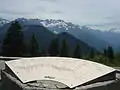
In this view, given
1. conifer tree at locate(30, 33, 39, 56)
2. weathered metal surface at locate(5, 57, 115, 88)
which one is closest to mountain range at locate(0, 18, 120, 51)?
conifer tree at locate(30, 33, 39, 56)

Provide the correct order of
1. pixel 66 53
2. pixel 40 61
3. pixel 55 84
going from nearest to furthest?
pixel 55 84, pixel 40 61, pixel 66 53

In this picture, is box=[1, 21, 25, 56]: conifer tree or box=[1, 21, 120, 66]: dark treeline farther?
box=[1, 21, 25, 56]: conifer tree

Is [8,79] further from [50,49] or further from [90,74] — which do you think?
[50,49]

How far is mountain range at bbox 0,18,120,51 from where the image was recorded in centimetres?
1667

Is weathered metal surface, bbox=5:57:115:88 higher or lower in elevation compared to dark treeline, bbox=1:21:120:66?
higher

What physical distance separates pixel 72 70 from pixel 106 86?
1.98ft

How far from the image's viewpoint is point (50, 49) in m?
14.1

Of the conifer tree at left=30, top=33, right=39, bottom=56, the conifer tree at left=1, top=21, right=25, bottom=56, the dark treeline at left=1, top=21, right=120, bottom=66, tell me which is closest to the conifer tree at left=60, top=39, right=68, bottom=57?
the dark treeline at left=1, top=21, right=120, bottom=66

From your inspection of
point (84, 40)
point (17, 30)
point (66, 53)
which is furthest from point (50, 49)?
point (84, 40)

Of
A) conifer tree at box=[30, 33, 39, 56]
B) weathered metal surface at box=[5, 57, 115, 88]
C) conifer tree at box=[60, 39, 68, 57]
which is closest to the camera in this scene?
weathered metal surface at box=[5, 57, 115, 88]

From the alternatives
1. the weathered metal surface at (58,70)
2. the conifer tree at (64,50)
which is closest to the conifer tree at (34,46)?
the conifer tree at (64,50)

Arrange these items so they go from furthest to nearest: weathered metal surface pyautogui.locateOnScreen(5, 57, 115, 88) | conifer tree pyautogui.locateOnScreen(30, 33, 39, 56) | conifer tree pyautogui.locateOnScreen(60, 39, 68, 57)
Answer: conifer tree pyautogui.locateOnScreen(30, 33, 39, 56), conifer tree pyautogui.locateOnScreen(60, 39, 68, 57), weathered metal surface pyautogui.locateOnScreen(5, 57, 115, 88)

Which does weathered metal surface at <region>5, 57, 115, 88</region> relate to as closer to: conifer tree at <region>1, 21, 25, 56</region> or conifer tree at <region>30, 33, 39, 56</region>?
conifer tree at <region>30, 33, 39, 56</region>

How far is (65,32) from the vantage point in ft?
59.2
